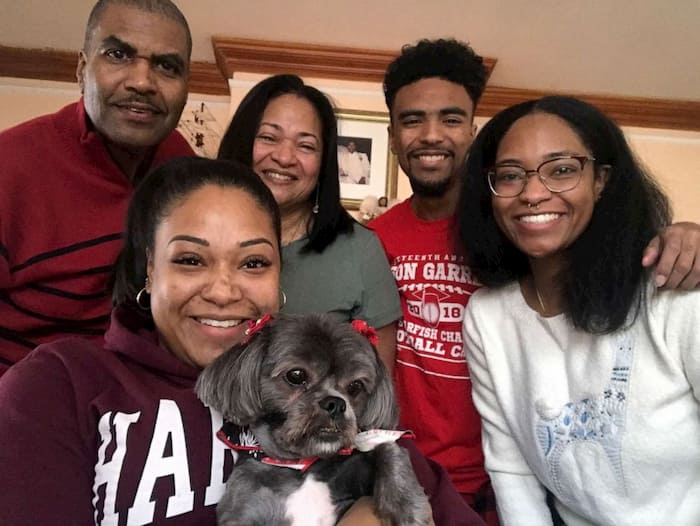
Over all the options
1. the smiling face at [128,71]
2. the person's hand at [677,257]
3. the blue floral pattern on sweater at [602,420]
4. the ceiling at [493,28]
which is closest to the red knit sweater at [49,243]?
the smiling face at [128,71]

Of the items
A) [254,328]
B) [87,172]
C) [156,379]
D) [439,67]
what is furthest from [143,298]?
[439,67]

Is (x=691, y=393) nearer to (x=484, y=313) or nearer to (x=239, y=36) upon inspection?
(x=484, y=313)

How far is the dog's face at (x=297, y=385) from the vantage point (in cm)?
104

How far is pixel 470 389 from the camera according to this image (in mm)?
1758

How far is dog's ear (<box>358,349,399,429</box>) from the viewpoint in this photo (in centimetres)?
117

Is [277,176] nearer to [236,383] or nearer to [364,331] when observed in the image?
[364,331]

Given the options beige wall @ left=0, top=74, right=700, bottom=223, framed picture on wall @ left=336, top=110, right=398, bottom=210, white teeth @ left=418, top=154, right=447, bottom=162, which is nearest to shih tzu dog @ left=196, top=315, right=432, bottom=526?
white teeth @ left=418, top=154, right=447, bottom=162

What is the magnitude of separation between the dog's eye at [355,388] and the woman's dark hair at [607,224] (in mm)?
624

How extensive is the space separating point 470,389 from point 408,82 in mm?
1122

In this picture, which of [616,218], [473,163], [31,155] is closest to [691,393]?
[616,218]

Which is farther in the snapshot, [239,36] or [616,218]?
[239,36]

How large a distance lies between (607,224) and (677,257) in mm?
221

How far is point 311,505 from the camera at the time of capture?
106cm

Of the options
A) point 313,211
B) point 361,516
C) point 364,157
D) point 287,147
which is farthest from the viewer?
point 364,157
